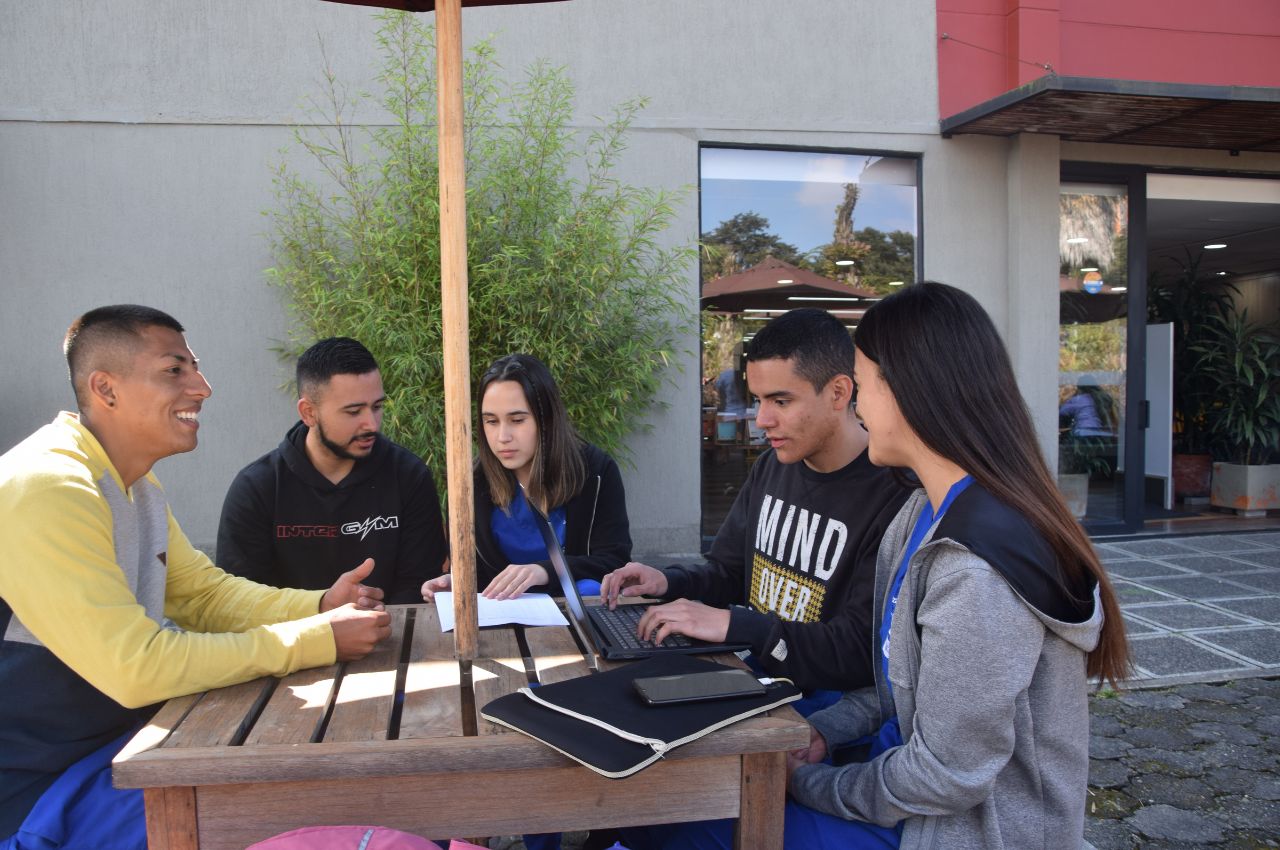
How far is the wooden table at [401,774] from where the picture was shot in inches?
49.4

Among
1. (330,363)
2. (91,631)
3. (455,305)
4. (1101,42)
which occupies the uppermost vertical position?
(1101,42)

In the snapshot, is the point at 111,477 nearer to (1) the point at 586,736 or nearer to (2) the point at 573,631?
(2) the point at 573,631

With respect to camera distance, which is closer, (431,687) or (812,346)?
(431,687)

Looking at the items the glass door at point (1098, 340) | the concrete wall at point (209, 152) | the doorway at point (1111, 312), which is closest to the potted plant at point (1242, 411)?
the doorway at point (1111, 312)

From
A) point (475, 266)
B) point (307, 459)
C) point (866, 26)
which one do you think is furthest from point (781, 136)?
point (307, 459)

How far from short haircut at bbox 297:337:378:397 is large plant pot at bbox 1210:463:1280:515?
322 inches

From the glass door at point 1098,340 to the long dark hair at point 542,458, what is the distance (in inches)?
200

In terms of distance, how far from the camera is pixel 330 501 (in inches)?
111

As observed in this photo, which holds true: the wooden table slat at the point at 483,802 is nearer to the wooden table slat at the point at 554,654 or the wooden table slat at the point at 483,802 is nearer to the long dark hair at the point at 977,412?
the wooden table slat at the point at 554,654

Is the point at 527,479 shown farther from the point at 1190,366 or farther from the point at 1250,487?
the point at 1190,366

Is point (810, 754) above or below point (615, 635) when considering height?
below

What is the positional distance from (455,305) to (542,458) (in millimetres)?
1290

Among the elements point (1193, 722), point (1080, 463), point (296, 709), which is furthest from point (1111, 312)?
point (296, 709)

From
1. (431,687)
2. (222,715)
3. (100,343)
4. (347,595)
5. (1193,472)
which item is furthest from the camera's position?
(1193,472)
